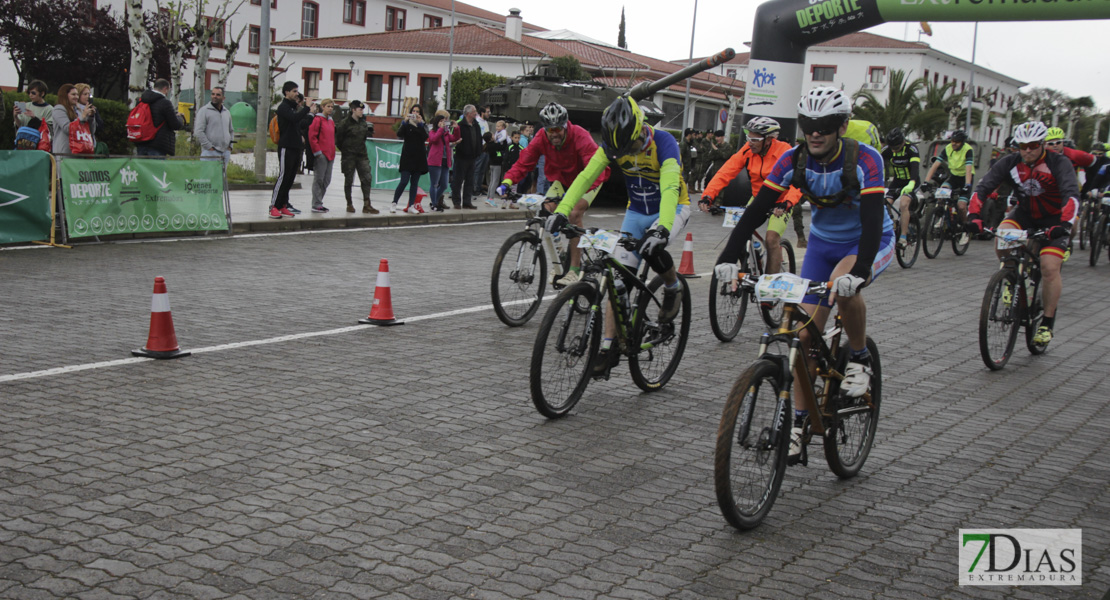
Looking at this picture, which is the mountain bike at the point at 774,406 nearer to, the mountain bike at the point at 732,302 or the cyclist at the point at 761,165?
the mountain bike at the point at 732,302

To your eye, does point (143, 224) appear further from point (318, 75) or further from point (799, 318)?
point (318, 75)

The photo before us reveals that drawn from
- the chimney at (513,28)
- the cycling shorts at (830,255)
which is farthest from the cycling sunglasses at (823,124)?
the chimney at (513,28)

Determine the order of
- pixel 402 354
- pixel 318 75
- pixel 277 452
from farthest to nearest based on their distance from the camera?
pixel 318 75 → pixel 402 354 → pixel 277 452

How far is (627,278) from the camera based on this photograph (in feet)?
22.2

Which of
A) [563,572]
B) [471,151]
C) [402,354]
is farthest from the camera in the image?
[471,151]

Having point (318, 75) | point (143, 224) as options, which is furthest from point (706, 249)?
point (318, 75)

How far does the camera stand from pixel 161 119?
587 inches

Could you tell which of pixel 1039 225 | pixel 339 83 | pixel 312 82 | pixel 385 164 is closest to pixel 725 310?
pixel 1039 225

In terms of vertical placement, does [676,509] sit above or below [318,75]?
below

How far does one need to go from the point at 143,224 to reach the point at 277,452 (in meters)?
9.25

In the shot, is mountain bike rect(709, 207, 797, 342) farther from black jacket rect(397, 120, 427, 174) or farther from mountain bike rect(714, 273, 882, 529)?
black jacket rect(397, 120, 427, 174)

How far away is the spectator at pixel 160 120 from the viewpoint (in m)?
14.8

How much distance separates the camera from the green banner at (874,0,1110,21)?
45.2 ft

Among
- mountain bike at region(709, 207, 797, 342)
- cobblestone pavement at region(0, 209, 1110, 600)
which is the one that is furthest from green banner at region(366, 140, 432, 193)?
mountain bike at region(709, 207, 797, 342)
